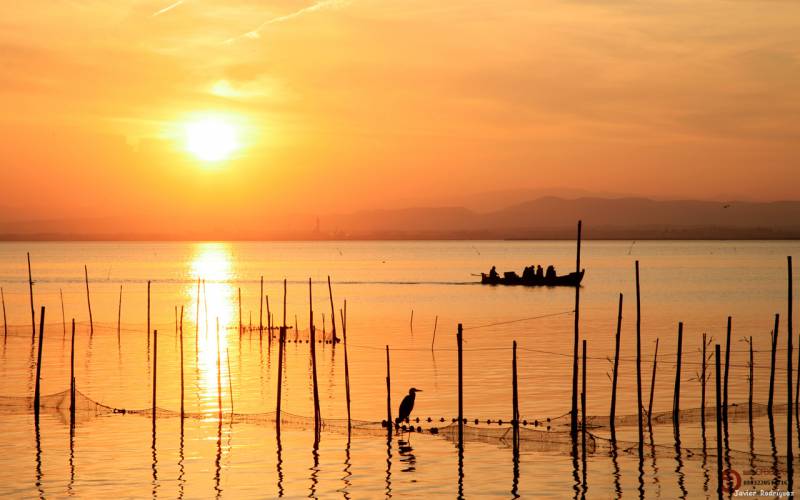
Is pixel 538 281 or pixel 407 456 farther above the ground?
pixel 538 281

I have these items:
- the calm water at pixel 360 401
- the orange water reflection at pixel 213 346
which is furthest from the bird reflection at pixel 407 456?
the orange water reflection at pixel 213 346

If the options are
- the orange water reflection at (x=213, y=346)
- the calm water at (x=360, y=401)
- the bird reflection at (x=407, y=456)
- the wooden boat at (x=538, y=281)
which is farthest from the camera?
the wooden boat at (x=538, y=281)

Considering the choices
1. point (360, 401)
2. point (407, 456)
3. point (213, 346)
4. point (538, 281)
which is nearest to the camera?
point (407, 456)

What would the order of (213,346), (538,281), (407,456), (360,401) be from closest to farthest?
1. (407,456)
2. (360,401)
3. (213,346)
4. (538,281)

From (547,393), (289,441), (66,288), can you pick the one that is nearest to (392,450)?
(289,441)

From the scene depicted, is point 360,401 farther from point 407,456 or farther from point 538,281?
point 538,281

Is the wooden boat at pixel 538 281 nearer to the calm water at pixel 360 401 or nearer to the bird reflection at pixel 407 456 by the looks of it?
the calm water at pixel 360 401

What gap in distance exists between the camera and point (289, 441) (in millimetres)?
24531

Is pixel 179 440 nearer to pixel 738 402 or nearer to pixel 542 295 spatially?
pixel 738 402

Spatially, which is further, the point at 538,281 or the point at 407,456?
the point at 538,281

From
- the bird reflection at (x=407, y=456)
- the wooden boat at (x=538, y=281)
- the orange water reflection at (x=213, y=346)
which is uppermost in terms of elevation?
the wooden boat at (x=538, y=281)

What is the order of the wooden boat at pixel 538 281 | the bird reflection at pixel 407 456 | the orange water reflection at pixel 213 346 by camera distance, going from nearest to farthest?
the bird reflection at pixel 407 456 < the orange water reflection at pixel 213 346 < the wooden boat at pixel 538 281

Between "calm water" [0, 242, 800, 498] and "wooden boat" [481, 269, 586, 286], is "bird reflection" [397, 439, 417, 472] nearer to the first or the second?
"calm water" [0, 242, 800, 498]

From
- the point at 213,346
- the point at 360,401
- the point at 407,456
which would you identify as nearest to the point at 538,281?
the point at 213,346
